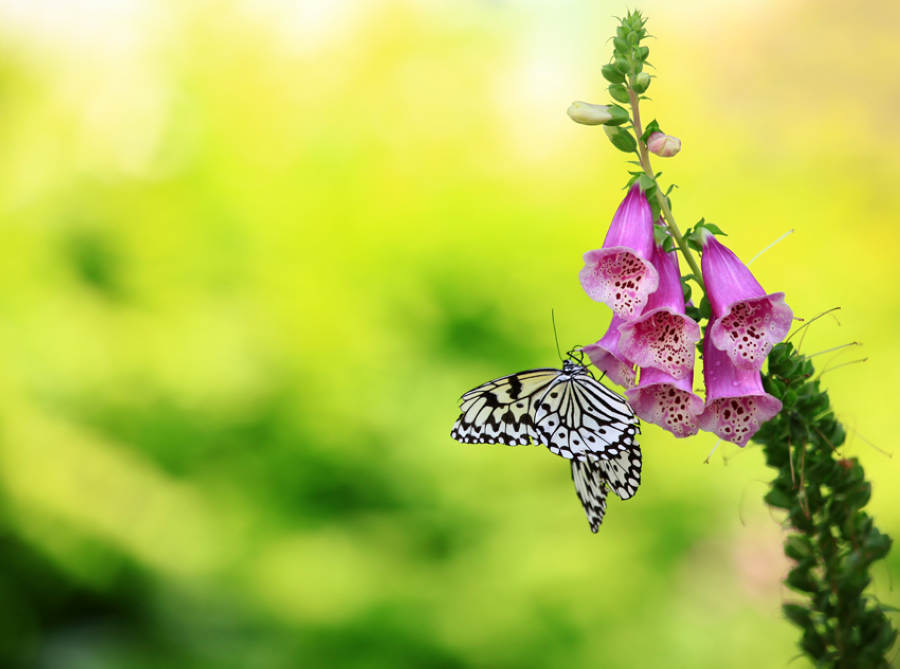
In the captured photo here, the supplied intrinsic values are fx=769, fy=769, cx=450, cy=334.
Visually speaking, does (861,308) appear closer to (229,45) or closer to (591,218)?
(591,218)

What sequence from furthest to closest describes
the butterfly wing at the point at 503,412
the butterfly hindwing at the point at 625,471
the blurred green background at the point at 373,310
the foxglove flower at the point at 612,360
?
the blurred green background at the point at 373,310
the butterfly wing at the point at 503,412
the butterfly hindwing at the point at 625,471
the foxglove flower at the point at 612,360

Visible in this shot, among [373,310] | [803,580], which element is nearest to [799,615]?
[803,580]

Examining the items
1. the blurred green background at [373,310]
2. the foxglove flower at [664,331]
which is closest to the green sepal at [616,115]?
the foxglove flower at [664,331]

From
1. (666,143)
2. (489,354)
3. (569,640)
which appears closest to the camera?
(666,143)

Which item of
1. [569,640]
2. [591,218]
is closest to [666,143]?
[569,640]

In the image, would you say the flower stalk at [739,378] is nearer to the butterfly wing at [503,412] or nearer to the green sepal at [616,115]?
the green sepal at [616,115]

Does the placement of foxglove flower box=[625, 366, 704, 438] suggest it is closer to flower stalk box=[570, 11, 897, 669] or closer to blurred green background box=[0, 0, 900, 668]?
flower stalk box=[570, 11, 897, 669]
